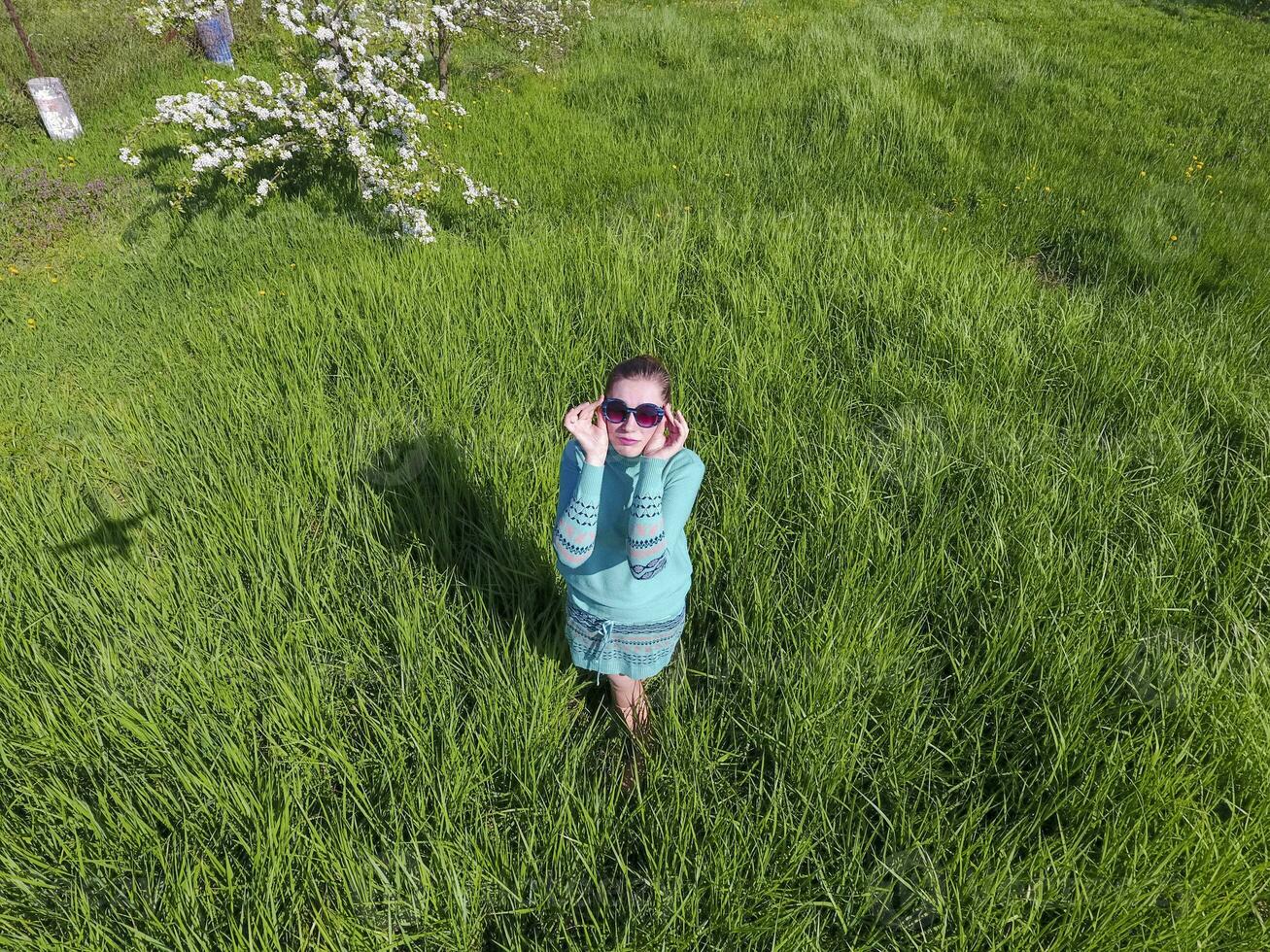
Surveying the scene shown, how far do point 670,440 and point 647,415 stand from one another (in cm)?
11

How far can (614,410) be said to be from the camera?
1368 millimetres

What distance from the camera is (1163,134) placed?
561cm

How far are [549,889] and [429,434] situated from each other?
1771mm

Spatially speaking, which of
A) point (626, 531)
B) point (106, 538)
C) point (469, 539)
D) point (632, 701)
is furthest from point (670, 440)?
point (106, 538)

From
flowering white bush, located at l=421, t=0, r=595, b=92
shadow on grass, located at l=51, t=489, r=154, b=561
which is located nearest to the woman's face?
shadow on grass, located at l=51, t=489, r=154, b=561

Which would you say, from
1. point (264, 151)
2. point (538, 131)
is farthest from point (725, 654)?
point (538, 131)

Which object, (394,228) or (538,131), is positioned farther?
(538,131)

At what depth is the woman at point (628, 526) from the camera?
1.37 meters

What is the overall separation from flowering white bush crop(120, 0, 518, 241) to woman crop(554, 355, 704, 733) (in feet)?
10.8

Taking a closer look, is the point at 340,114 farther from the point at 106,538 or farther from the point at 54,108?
the point at 54,108

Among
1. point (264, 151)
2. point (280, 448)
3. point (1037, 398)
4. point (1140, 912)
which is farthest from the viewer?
point (264, 151)

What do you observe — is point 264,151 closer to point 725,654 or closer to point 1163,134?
point 725,654

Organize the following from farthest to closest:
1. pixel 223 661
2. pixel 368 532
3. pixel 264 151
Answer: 1. pixel 264 151
2. pixel 368 532
3. pixel 223 661

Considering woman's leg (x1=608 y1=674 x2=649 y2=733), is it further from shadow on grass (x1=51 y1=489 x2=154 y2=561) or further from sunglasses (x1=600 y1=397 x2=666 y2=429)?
shadow on grass (x1=51 y1=489 x2=154 y2=561)
